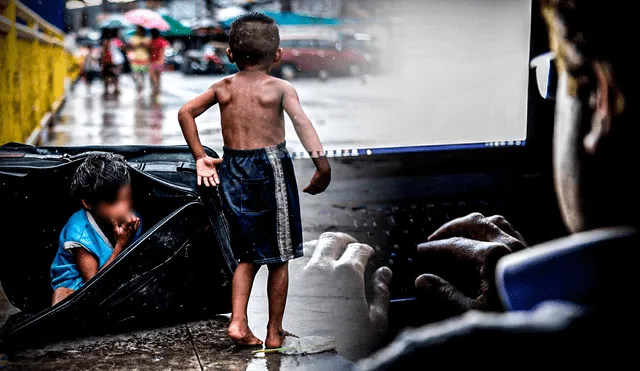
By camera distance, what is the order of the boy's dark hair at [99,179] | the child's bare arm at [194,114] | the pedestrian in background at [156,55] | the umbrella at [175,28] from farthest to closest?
A: the umbrella at [175,28] → the pedestrian in background at [156,55] → the boy's dark hair at [99,179] → the child's bare arm at [194,114]

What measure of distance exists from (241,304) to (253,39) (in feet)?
3.21

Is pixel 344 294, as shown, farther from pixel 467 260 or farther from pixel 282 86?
pixel 282 86

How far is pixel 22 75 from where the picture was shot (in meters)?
7.18

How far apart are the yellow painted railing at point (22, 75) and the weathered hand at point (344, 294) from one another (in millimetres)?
2335

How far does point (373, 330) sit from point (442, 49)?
2.38 meters

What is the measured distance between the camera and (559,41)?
946 mm

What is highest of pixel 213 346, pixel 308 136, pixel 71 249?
pixel 308 136

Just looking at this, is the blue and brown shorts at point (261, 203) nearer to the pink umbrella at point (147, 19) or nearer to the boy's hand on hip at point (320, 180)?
the boy's hand on hip at point (320, 180)

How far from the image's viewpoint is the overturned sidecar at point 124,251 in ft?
10.8

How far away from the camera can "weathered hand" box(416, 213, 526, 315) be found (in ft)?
11.3

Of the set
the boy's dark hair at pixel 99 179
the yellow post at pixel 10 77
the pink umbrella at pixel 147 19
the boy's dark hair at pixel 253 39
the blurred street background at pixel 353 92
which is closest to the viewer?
the boy's dark hair at pixel 253 39

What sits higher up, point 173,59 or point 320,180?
point 173,59

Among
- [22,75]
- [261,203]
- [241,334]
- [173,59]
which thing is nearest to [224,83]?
[261,203]

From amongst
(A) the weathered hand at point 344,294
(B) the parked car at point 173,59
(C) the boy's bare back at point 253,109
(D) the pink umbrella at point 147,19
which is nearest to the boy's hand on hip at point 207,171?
(C) the boy's bare back at point 253,109
